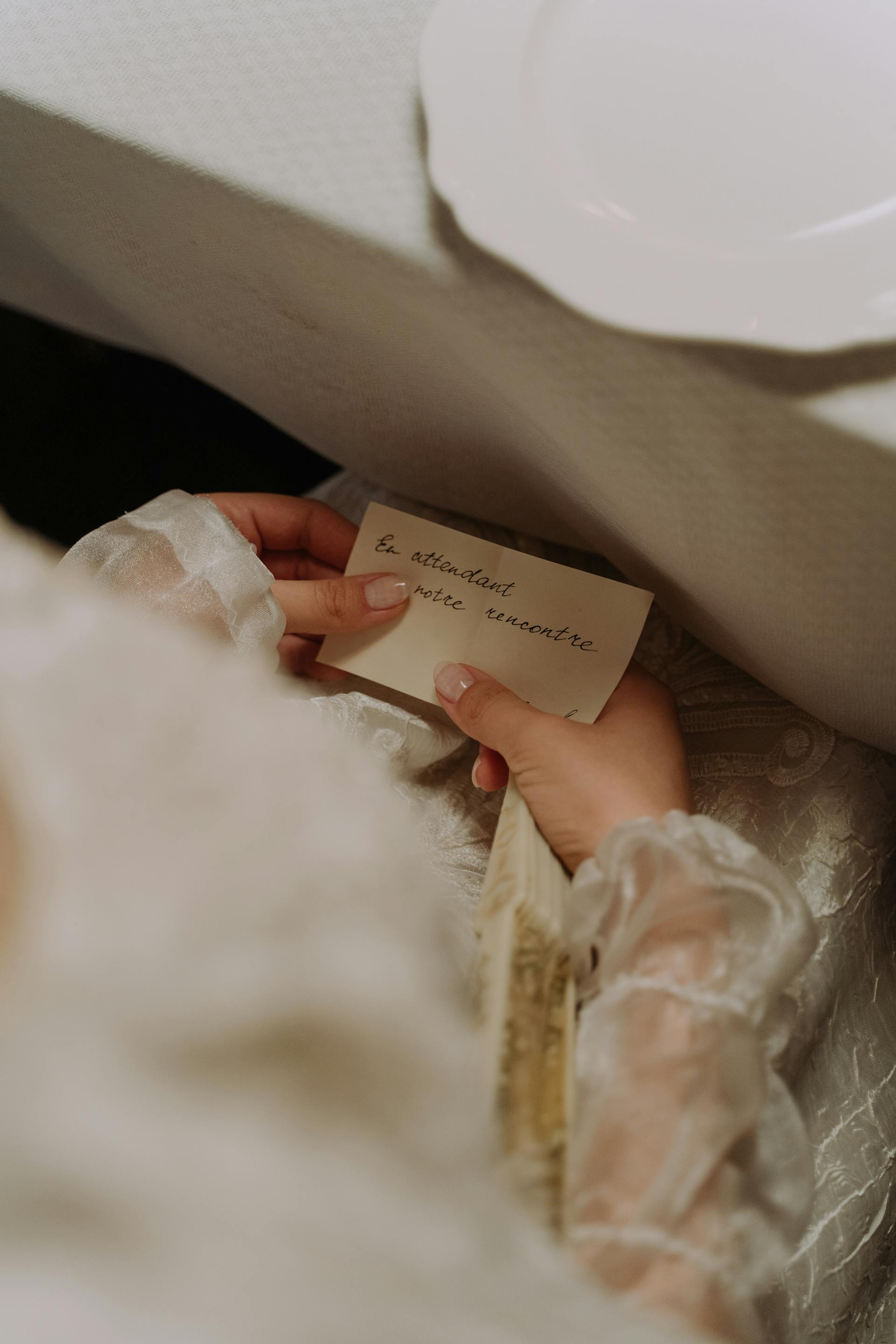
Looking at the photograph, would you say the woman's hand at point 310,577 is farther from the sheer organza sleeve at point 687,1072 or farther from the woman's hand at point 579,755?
the sheer organza sleeve at point 687,1072

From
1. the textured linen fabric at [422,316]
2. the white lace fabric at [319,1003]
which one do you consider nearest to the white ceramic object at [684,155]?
the textured linen fabric at [422,316]

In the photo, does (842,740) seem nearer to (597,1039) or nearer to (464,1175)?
(597,1039)

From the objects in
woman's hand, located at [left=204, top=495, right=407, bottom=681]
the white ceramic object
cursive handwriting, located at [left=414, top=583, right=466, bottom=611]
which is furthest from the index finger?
the white ceramic object

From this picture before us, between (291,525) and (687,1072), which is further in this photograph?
(291,525)

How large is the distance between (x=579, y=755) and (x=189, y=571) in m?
0.30

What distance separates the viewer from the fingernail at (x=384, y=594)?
2.08 feet

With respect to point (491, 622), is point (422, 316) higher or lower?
higher

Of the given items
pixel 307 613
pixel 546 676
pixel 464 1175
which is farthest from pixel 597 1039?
pixel 307 613

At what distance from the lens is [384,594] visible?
634 mm

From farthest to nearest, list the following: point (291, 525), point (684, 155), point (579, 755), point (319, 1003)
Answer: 1. point (291, 525)
2. point (579, 755)
3. point (684, 155)
4. point (319, 1003)

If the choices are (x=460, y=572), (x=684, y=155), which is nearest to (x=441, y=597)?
(x=460, y=572)

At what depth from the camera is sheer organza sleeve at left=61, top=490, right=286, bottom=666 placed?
574 millimetres

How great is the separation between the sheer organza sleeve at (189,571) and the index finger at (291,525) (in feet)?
0.37

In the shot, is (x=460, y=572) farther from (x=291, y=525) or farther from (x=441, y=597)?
(x=291, y=525)
